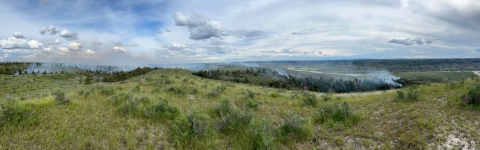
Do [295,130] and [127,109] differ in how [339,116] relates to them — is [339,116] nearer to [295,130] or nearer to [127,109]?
[295,130]

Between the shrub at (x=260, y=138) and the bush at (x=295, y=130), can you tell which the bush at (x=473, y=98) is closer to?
the bush at (x=295, y=130)

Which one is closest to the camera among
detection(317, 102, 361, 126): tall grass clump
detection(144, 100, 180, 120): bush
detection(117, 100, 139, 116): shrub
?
detection(144, 100, 180, 120): bush

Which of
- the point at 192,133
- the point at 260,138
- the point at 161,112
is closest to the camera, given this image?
the point at 260,138

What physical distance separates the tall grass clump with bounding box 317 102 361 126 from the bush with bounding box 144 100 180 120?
19.5 feet

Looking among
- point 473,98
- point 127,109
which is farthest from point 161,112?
point 473,98

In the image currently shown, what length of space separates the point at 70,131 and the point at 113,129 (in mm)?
1040

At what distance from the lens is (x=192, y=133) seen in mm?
6836

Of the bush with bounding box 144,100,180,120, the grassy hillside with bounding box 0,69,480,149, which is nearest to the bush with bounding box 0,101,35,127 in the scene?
the grassy hillside with bounding box 0,69,480,149

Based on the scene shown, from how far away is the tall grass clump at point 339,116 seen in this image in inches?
351

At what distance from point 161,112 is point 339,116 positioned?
7.04 m

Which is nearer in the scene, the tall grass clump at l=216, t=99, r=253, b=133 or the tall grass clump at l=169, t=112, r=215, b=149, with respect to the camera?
the tall grass clump at l=169, t=112, r=215, b=149

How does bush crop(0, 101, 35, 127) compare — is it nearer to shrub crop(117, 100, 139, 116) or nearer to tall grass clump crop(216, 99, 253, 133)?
shrub crop(117, 100, 139, 116)

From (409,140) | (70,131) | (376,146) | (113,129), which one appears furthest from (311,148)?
(70,131)

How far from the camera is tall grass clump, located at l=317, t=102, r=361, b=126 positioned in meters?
8.92
